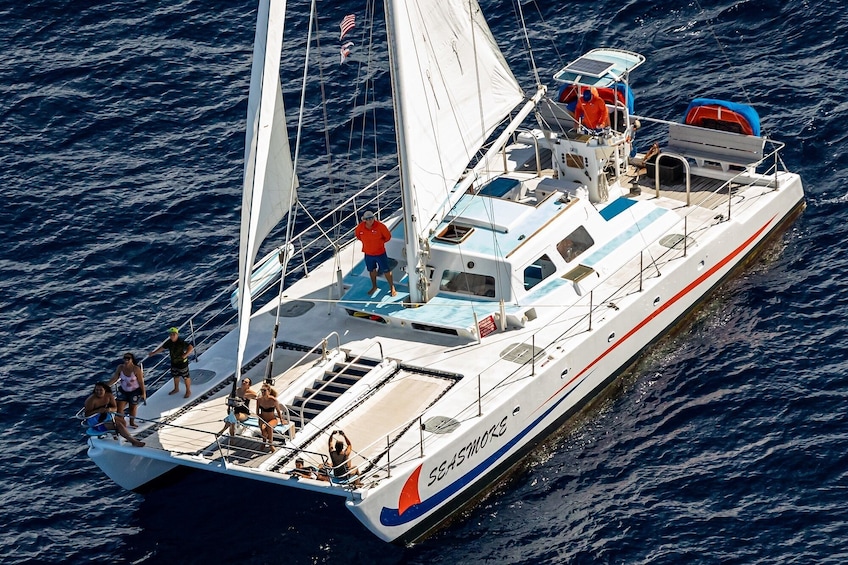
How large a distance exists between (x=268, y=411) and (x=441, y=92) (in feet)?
32.3

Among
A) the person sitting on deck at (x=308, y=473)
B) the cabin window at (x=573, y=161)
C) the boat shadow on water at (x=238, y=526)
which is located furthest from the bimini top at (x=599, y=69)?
the person sitting on deck at (x=308, y=473)

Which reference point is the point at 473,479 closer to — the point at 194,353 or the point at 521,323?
the point at 521,323

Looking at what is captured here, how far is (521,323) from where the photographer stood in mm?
40438

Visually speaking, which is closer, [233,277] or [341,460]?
[341,460]

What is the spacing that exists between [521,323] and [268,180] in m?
8.05

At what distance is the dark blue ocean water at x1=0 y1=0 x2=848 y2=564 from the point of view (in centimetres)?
3694

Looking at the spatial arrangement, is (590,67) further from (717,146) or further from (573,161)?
(717,146)

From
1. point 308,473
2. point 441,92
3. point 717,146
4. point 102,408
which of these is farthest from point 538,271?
point 102,408

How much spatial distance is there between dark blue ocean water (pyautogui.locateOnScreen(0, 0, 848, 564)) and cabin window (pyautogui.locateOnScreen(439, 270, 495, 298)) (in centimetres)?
444

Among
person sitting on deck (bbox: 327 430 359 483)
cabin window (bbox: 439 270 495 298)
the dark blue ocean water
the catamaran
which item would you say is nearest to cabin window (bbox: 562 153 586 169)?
the catamaran

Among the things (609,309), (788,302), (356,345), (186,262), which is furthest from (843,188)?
(186,262)

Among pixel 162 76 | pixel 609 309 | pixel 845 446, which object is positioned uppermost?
pixel 162 76

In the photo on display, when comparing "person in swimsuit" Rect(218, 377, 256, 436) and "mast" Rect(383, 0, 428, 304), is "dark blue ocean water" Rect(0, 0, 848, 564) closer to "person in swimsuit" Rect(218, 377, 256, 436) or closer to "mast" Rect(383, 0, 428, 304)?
"person in swimsuit" Rect(218, 377, 256, 436)

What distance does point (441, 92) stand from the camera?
40.1m
